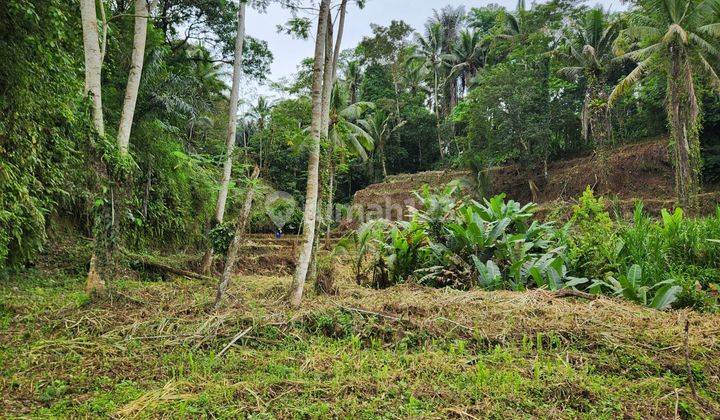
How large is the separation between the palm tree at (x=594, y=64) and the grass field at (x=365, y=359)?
58.3 feet

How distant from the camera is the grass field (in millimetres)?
2154

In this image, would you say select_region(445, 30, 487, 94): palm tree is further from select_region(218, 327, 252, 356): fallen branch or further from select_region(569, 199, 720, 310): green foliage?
select_region(218, 327, 252, 356): fallen branch

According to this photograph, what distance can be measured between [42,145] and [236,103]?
4675 millimetres

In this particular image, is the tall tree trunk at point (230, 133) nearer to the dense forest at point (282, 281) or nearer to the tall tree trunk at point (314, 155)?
the dense forest at point (282, 281)

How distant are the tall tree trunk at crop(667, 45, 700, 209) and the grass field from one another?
42.1 feet

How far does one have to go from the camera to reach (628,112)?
2227 cm

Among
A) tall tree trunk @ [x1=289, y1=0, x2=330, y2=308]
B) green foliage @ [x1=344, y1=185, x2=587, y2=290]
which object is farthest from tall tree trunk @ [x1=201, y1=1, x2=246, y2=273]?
tall tree trunk @ [x1=289, y1=0, x2=330, y2=308]

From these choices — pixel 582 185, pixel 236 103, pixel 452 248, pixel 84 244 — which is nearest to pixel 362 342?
pixel 452 248

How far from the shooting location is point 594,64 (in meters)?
18.7

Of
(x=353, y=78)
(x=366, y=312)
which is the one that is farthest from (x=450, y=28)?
(x=366, y=312)

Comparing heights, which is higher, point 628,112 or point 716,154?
point 628,112

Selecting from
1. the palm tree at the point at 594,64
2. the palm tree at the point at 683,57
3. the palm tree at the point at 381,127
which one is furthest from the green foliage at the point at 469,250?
the palm tree at the point at 381,127

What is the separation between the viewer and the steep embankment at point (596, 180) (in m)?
17.8

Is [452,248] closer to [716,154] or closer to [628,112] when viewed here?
[716,154]
